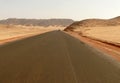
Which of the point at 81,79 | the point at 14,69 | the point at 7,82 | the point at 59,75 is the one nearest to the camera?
the point at 7,82

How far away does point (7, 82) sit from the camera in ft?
24.7

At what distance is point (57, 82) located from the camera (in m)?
7.68

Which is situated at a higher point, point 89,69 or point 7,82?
point 7,82

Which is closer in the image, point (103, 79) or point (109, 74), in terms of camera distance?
point (103, 79)

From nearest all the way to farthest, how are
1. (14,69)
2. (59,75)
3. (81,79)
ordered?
(81,79)
(59,75)
(14,69)

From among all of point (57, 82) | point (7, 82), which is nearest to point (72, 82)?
point (57, 82)

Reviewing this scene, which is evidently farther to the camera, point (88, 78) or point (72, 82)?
point (88, 78)

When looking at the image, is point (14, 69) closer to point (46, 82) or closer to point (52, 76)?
point (52, 76)

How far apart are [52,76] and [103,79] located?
1.67 m

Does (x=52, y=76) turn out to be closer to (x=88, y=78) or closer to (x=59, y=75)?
(x=59, y=75)

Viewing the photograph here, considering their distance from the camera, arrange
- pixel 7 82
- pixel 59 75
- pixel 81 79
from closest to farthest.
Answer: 1. pixel 7 82
2. pixel 81 79
3. pixel 59 75

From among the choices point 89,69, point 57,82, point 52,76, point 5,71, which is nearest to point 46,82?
point 57,82

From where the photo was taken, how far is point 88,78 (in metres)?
8.35

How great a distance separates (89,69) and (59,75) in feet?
6.13
